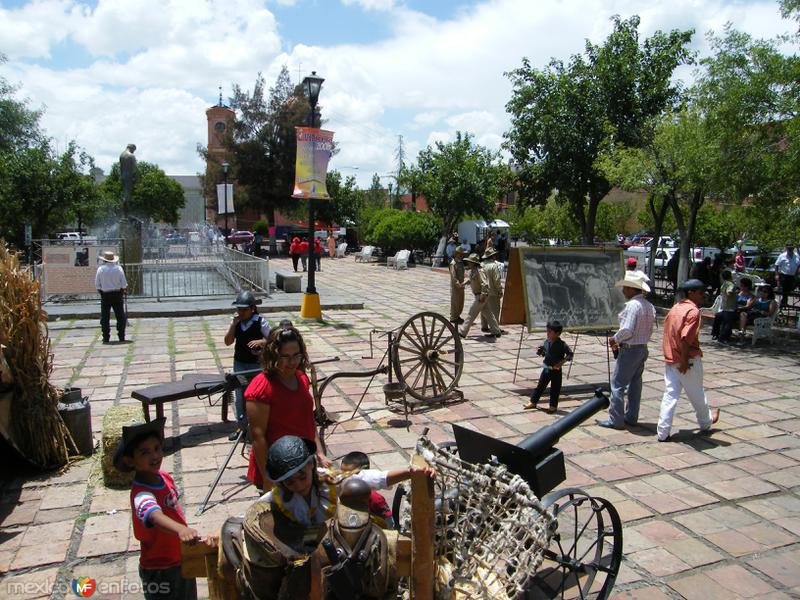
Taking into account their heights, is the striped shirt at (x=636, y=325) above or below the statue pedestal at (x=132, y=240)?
below

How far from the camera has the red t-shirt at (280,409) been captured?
138 inches

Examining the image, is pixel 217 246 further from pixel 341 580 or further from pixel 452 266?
pixel 341 580

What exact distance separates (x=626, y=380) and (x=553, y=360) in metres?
0.80

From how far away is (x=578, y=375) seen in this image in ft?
28.9

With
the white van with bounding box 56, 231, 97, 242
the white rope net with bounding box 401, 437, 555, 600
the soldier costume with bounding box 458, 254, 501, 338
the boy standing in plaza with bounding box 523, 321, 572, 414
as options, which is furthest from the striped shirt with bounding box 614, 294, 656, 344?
the white van with bounding box 56, 231, 97, 242

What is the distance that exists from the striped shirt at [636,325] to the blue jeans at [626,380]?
10 cm

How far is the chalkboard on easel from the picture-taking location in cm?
805

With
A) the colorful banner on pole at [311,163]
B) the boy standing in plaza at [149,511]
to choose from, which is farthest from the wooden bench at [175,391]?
the colorful banner on pole at [311,163]

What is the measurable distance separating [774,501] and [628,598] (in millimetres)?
2060

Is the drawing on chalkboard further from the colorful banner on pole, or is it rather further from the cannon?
the colorful banner on pole

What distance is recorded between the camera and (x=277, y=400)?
3.52m

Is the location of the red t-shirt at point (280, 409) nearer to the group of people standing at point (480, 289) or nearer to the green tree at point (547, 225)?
the group of people standing at point (480, 289)

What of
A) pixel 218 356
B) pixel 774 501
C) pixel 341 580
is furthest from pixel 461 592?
pixel 218 356

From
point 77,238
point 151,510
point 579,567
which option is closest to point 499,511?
point 579,567
